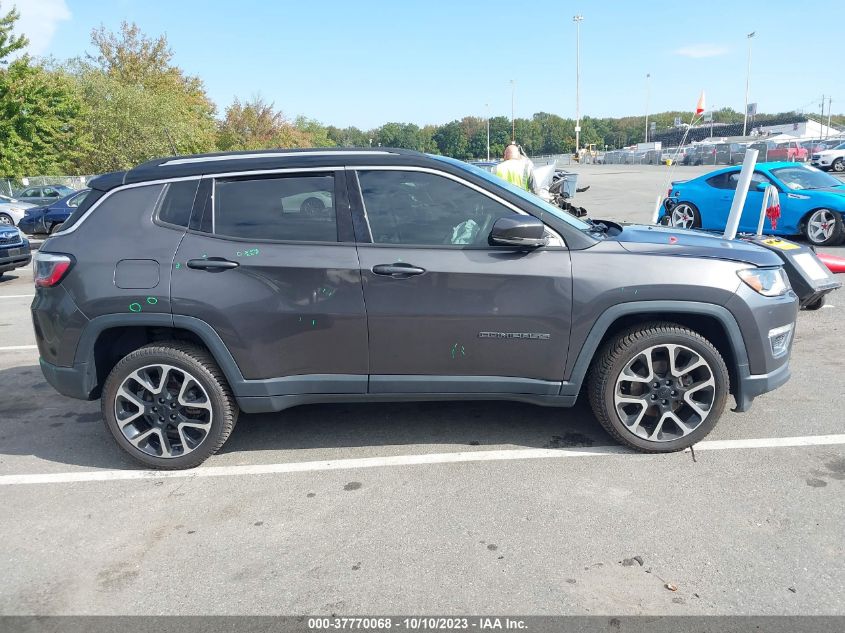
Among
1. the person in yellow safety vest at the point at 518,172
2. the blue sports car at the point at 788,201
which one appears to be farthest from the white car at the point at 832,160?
the person in yellow safety vest at the point at 518,172

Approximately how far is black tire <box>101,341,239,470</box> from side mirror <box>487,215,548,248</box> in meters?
1.85

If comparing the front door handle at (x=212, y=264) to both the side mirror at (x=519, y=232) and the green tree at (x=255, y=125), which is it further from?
the green tree at (x=255, y=125)

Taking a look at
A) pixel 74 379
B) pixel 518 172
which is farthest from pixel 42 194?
pixel 74 379

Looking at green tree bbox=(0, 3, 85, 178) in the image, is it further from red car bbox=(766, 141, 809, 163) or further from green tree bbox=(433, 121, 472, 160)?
green tree bbox=(433, 121, 472, 160)

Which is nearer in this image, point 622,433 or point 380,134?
point 622,433

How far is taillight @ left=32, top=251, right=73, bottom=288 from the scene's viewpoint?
3852mm

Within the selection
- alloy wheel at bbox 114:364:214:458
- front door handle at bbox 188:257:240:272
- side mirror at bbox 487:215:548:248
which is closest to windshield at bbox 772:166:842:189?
side mirror at bbox 487:215:548:248

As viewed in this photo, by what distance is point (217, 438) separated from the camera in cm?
395

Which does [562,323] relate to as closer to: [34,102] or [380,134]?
[34,102]

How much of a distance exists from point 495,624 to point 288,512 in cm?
135

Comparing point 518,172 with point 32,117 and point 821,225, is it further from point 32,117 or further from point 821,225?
point 32,117

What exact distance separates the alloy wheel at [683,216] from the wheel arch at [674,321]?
10.0 m

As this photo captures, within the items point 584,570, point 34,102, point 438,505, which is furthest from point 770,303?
point 34,102

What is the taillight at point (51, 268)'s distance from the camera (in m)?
3.85
